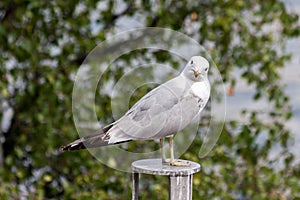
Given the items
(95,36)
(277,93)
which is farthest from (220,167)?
(95,36)

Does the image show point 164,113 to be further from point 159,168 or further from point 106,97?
point 106,97

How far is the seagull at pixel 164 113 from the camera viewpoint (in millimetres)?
1146

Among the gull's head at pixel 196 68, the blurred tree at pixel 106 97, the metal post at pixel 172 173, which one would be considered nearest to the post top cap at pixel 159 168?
the metal post at pixel 172 173

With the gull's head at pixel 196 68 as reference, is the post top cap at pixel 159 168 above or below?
below

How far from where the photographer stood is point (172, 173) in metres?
1.20

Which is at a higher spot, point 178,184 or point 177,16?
point 177,16

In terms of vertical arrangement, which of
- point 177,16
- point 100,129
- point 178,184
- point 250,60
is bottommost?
point 178,184

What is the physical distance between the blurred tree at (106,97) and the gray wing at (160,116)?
1.23 m

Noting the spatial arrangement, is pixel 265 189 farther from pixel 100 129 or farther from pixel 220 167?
pixel 100 129

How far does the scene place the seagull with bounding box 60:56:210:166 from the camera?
1.15 meters

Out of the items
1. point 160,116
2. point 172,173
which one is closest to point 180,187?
point 172,173

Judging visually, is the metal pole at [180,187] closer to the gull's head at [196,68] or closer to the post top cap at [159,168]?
the post top cap at [159,168]

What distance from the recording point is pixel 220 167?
2.48 metres

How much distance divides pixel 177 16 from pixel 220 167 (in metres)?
0.70
